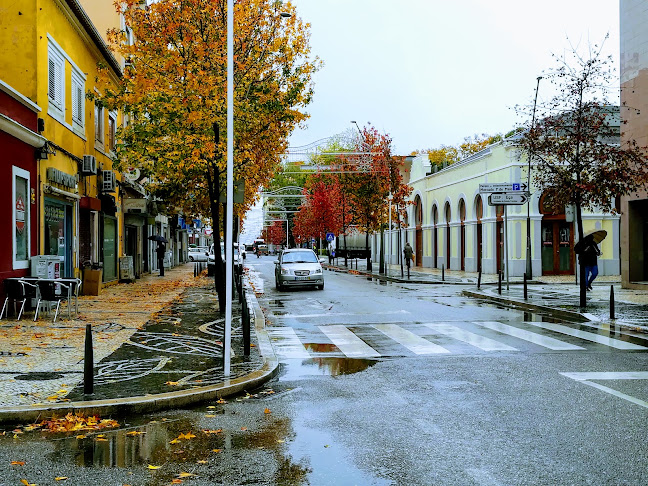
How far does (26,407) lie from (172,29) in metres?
13.3

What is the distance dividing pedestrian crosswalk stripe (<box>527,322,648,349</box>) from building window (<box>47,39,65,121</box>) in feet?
44.3

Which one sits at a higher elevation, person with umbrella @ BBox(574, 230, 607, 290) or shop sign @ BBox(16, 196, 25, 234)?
shop sign @ BBox(16, 196, 25, 234)

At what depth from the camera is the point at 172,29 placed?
60.0ft

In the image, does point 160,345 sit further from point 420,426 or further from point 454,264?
point 454,264

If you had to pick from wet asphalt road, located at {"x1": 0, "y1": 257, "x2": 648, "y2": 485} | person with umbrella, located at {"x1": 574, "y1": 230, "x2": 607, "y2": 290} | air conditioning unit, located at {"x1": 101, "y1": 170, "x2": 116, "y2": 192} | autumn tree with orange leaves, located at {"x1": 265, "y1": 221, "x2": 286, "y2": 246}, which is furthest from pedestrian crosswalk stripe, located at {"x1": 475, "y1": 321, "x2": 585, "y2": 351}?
autumn tree with orange leaves, located at {"x1": 265, "y1": 221, "x2": 286, "y2": 246}

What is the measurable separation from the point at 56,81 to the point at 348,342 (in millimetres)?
12126

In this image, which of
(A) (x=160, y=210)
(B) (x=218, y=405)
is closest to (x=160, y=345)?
(B) (x=218, y=405)

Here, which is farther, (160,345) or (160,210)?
(160,210)

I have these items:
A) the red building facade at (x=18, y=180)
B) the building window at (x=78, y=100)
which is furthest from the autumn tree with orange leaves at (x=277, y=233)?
the red building facade at (x=18, y=180)

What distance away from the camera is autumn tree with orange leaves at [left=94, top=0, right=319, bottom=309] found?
17.2m

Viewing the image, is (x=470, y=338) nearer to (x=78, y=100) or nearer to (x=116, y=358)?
(x=116, y=358)

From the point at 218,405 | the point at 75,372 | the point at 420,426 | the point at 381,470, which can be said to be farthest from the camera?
the point at 75,372

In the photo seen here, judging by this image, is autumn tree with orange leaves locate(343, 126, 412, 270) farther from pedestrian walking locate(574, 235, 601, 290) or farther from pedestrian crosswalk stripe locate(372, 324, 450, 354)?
pedestrian crosswalk stripe locate(372, 324, 450, 354)

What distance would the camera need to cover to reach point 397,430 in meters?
6.66
